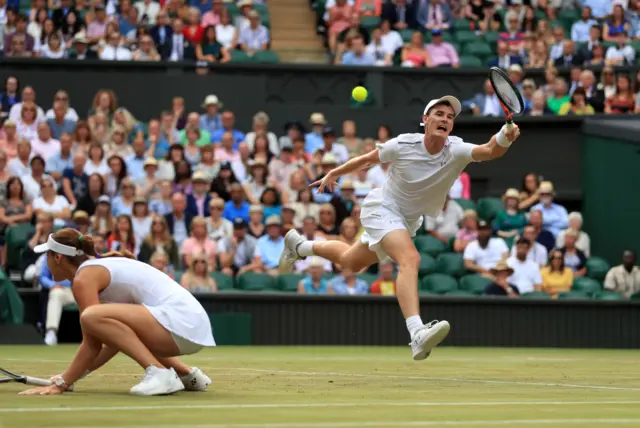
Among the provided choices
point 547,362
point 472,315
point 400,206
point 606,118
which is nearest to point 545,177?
point 606,118

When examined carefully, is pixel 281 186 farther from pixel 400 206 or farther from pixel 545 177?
pixel 400 206

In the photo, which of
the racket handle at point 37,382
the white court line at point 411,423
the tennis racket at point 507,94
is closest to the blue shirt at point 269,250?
the tennis racket at point 507,94

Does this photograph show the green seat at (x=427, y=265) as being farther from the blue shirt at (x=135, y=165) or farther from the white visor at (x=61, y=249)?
the white visor at (x=61, y=249)

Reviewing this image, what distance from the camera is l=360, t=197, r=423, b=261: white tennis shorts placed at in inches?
382

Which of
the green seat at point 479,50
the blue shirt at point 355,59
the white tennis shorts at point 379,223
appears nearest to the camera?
the white tennis shorts at point 379,223

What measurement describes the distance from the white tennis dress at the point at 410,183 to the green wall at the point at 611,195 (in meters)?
9.70

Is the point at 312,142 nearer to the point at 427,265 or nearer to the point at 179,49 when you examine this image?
the point at 179,49

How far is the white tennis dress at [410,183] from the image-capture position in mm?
9609

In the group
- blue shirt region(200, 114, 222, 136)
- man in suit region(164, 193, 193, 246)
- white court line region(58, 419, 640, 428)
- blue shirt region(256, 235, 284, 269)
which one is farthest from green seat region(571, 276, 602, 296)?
white court line region(58, 419, 640, 428)

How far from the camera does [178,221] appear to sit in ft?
55.9

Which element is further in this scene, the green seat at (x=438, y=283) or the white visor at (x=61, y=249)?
the green seat at (x=438, y=283)

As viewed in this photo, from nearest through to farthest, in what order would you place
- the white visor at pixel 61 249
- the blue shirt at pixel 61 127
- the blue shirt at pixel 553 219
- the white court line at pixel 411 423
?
the white court line at pixel 411 423 < the white visor at pixel 61 249 < the blue shirt at pixel 553 219 < the blue shirt at pixel 61 127

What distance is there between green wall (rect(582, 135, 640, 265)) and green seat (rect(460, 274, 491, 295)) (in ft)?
10.5

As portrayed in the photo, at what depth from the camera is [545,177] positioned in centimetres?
2053
